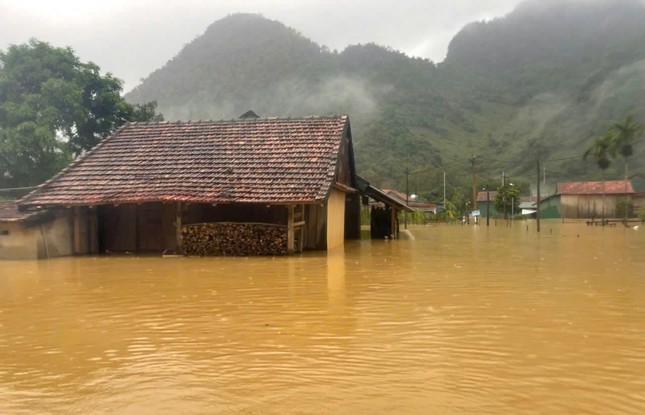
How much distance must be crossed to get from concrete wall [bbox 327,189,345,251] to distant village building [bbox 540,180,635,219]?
4228 cm

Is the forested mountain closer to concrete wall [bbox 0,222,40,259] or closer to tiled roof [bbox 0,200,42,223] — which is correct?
tiled roof [bbox 0,200,42,223]

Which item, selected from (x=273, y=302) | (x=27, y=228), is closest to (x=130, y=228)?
(x=27, y=228)

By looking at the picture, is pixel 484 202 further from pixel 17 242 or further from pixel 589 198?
pixel 17 242

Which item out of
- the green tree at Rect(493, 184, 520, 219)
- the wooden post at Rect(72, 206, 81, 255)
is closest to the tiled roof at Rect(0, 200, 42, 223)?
the wooden post at Rect(72, 206, 81, 255)

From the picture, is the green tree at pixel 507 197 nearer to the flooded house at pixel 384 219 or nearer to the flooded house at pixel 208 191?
the flooded house at pixel 384 219

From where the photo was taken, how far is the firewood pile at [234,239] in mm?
16656

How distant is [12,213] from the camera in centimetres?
1681

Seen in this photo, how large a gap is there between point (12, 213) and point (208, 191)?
5.80m

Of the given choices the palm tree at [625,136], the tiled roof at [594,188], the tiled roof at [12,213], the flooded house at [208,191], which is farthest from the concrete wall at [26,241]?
the tiled roof at [594,188]

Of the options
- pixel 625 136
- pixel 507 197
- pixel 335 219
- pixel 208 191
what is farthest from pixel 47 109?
pixel 625 136

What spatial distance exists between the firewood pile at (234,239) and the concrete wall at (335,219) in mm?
2458

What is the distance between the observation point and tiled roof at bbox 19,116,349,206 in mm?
16688

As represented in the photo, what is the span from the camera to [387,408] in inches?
170

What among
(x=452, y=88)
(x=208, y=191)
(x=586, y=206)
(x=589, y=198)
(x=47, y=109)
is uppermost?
(x=452, y=88)
